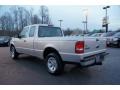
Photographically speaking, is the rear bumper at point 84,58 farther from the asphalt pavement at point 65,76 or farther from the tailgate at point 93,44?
the asphalt pavement at point 65,76

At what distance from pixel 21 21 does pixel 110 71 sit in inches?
363

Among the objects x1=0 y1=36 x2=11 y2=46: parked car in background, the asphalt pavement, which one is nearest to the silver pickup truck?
the asphalt pavement

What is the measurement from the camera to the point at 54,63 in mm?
5645

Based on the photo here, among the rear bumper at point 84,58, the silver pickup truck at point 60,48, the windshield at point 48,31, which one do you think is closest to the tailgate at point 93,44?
the silver pickup truck at point 60,48

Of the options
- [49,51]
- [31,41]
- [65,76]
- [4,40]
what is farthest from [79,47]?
[4,40]

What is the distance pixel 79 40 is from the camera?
4.82 metres

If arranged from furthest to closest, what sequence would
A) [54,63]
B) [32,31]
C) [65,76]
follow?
[32,31] < [54,63] < [65,76]

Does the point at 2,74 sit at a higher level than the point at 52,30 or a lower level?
lower

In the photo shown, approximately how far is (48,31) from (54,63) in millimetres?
1734

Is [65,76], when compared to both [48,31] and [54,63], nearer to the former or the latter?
[54,63]

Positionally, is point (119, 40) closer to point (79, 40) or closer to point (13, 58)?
point (13, 58)

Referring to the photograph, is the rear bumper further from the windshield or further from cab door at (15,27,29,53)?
cab door at (15,27,29,53)

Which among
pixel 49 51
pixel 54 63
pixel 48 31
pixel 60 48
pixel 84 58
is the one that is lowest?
pixel 54 63
